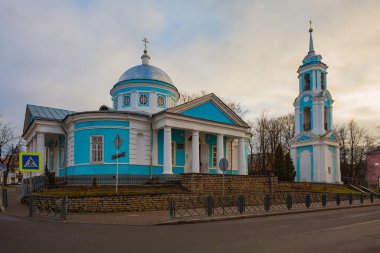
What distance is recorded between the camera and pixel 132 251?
7.70 meters

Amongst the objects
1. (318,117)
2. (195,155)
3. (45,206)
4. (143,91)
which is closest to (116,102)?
(143,91)

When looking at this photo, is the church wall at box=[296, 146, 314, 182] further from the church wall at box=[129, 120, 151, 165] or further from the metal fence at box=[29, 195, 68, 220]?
the metal fence at box=[29, 195, 68, 220]

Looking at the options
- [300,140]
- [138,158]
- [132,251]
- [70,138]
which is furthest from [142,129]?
[300,140]

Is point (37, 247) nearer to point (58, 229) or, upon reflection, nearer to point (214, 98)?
point (58, 229)

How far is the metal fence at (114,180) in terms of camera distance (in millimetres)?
22016

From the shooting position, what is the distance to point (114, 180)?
22797 mm

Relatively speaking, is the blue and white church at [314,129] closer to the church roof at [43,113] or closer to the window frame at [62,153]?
the church roof at [43,113]

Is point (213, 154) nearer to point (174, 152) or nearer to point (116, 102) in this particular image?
point (174, 152)

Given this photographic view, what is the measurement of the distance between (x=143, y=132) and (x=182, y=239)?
55.2 feet

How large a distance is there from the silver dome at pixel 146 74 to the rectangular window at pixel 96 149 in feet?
25.8

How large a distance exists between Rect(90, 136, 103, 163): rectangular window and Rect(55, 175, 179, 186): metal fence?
Result: 1.41 meters

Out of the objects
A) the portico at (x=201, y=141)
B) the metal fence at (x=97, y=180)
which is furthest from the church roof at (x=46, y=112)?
the portico at (x=201, y=141)

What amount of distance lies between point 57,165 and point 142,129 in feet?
31.5

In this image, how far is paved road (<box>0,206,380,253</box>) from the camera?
26.4 ft
